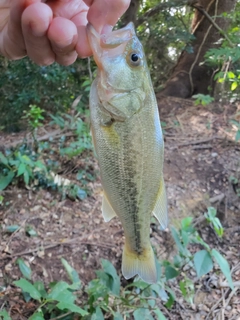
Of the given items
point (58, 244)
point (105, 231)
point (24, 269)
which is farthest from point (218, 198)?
point (24, 269)

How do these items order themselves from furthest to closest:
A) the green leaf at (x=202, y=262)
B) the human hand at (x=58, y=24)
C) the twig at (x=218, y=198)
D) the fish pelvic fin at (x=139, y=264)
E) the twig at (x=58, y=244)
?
1. the twig at (x=218, y=198)
2. the twig at (x=58, y=244)
3. the green leaf at (x=202, y=262)
4. the fish pelvic fin at (x=139, y=264)
5. the human hand at (x=58, y=24)

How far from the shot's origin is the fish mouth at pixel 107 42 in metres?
1.41

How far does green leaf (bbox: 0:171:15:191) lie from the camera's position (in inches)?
132

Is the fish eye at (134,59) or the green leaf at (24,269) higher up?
the fish eye at (134,59)

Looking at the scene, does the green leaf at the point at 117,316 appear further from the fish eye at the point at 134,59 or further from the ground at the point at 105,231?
the fish eye at the point at 134,59

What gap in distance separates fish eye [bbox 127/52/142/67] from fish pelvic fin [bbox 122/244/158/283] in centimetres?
87

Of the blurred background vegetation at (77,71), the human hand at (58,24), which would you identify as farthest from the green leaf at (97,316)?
the blurred background vegetation at (77,71)

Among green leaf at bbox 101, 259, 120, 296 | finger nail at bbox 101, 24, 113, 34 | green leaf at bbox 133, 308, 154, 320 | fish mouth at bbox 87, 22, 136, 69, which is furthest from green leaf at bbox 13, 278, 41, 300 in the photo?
finger nail at bbox 101, 24, 113, 34

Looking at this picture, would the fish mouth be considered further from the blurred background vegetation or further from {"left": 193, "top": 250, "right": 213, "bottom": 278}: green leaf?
the blurred background vegetation

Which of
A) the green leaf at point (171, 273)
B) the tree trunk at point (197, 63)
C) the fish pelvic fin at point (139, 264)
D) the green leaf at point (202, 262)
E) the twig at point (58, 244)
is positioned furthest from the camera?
the tree trunk at point (197, 63)

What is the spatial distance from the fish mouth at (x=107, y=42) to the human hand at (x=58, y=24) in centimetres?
4

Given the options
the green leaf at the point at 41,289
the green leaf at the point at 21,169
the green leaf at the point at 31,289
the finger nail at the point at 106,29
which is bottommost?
the green leaf at the point at 41,289

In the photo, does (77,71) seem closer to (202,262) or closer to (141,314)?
(202,262)

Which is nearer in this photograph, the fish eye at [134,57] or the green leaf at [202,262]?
the fish eye at [134,57]
